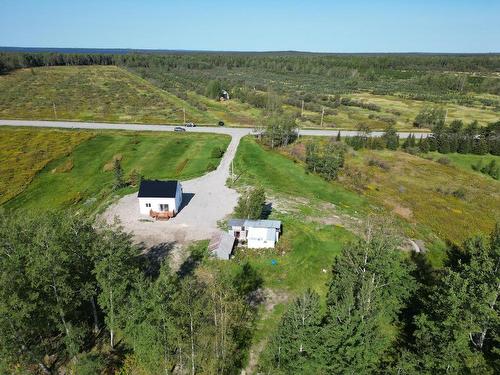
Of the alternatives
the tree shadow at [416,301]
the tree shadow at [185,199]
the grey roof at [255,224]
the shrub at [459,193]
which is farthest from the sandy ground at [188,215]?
the shrub at [459,193]

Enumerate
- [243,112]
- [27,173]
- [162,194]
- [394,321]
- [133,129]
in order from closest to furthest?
[394,321] → [162,194] → [27,173] → [133,129] → [243,112]

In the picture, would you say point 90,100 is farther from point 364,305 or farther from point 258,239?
point 364,305

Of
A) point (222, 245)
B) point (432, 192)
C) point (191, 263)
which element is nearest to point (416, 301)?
point (222, 245)

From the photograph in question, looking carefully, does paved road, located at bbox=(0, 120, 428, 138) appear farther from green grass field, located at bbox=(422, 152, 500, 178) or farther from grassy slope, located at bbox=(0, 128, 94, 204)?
green grass field, located at bbox=(422, 152, 500, 178)

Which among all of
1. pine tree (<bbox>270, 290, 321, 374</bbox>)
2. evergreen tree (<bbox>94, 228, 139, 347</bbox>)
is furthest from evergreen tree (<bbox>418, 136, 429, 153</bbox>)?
evergreen tree (<bbox>94, 228, 139, 347</bbox>)

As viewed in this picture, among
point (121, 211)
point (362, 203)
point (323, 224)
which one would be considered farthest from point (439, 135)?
point (121, 211)

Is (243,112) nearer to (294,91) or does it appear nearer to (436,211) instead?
(294,91)
